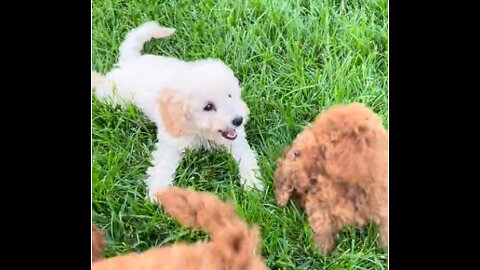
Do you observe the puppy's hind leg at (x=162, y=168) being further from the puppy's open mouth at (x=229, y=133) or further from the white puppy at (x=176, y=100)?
the puppy's open mouth at (x=229, y=133)

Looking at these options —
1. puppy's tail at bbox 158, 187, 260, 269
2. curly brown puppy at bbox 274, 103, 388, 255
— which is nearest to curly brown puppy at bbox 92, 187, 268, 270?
puppy's tail at bbox 158, 187, 260, 269

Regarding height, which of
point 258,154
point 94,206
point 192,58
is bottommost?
point 94,206

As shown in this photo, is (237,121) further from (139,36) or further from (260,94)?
(139,36)

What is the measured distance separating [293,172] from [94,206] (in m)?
0.44

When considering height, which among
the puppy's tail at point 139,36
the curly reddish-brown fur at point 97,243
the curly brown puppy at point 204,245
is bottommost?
the curly reddish-brown fur at point 97,243

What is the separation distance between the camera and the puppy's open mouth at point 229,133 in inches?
67.0

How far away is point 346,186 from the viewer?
1696mm

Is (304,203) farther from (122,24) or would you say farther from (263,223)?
(122,24)

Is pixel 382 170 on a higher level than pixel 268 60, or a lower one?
lower

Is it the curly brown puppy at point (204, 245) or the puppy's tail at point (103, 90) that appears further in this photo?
the puppy's tail at point (103, 90)

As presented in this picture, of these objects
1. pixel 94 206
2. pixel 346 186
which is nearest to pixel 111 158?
pixel 94 206

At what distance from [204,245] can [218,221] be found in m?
0.06

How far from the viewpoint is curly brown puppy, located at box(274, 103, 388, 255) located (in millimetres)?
1688

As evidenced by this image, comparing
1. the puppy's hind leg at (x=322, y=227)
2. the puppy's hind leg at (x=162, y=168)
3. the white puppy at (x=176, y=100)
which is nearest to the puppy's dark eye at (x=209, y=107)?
the white puppy at (x=176, y=100)
